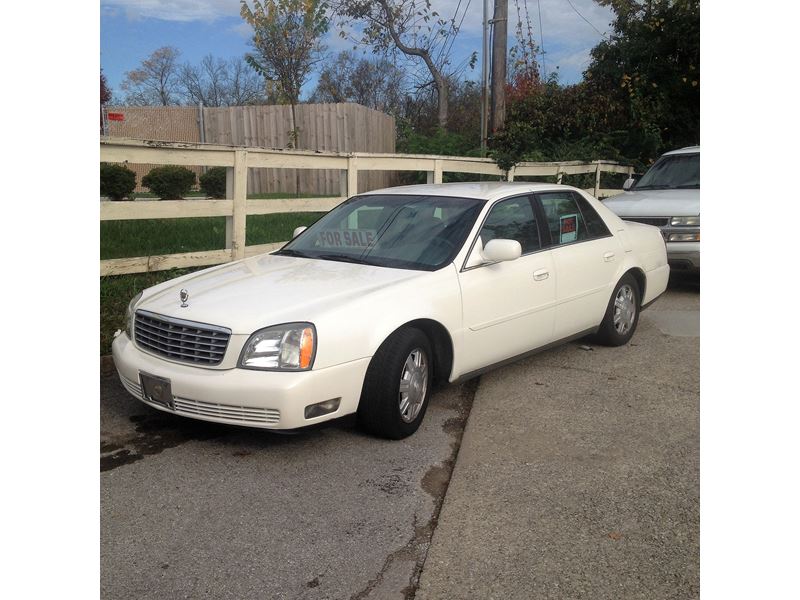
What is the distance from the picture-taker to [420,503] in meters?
3.72

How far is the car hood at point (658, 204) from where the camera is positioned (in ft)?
31.1

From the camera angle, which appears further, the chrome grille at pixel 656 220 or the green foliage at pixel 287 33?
the green foliage at pixel 287 33

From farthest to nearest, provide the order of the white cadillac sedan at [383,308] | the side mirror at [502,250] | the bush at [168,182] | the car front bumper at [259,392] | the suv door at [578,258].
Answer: the bush at [168,182] → the suv door at [578,258] → the side mirror at [502,250] → the white cadillac sedan at [383,308] → the car front bumper at [259,392]

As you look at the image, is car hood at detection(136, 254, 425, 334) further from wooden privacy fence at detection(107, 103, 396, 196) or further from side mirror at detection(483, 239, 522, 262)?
wooden privacy fence at detection(107, 103, 396, 196)

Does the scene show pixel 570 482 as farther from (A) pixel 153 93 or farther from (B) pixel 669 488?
(A) pixel 153 93

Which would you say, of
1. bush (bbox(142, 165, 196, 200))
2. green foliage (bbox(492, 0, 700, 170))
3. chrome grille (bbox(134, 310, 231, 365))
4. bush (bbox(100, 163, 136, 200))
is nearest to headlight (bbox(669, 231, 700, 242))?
chrome grille (bbox(134, 310, 231, 365))

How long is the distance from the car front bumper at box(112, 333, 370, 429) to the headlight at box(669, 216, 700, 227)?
6.34 meters

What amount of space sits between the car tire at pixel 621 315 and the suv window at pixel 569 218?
518mm

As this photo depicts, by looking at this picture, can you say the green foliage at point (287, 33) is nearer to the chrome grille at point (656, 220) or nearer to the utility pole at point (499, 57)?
the utility pole at point (499, 57)

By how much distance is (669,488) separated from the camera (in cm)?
388

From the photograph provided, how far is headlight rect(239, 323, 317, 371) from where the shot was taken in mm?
4043

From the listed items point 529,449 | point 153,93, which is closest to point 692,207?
Result: point 529,449

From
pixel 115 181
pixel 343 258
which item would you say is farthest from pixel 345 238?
pixel 115 181

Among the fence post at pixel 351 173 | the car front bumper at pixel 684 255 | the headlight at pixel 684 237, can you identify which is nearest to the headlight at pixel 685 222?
the headlight at pixel 684 237
